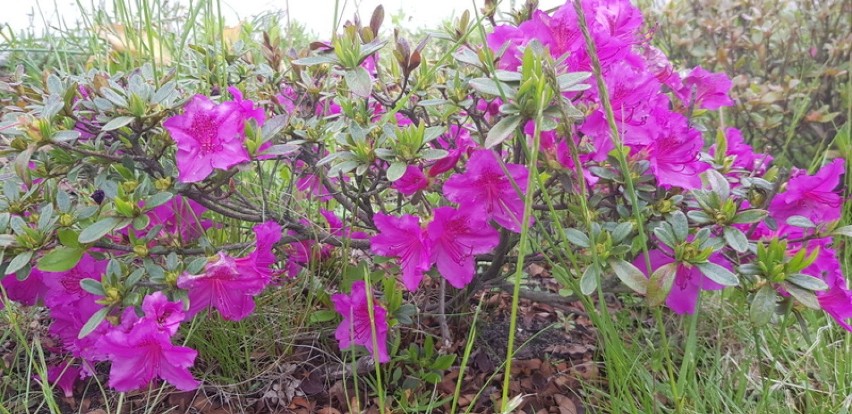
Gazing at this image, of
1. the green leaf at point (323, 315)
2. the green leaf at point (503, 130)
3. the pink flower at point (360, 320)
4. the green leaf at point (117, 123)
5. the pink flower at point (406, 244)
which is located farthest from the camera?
the green leaf at point (323, 315)

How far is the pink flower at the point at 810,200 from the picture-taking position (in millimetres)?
1184

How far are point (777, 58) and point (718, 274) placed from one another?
211 centimetres

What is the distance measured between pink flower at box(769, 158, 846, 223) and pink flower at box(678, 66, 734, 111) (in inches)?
12.0

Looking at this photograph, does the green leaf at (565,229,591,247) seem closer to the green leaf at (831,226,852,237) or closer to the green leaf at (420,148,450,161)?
the green leaf at (420,148,450,161)

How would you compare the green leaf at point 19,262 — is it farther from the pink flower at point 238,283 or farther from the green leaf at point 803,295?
the green leaf at point 803,295

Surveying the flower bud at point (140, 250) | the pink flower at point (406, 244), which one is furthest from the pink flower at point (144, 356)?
the pink flower at point (406, 244)

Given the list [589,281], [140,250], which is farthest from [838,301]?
[140,250]

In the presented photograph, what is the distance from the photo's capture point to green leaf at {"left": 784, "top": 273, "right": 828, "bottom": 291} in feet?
A: 3.47

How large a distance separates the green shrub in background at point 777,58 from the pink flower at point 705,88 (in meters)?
1.06

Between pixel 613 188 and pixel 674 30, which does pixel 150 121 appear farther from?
pixel 674 30

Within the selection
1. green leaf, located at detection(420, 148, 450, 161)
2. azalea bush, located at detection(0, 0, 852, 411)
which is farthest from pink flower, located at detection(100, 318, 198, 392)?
green leaf, located at detection(420, 148, 450, 161)

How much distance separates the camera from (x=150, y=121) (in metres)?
1.15

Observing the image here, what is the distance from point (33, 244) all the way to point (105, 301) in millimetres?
152

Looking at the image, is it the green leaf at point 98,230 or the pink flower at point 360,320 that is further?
the pink flower at point 360,320
